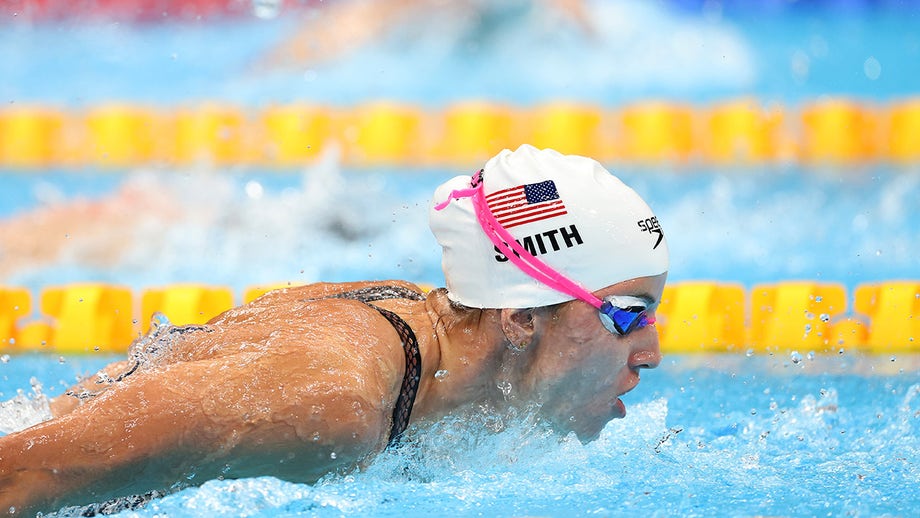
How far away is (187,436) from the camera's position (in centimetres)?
180

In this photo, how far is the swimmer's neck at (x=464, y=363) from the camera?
2.21 meters

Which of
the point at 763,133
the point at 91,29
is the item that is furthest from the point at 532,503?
the point at 91,29

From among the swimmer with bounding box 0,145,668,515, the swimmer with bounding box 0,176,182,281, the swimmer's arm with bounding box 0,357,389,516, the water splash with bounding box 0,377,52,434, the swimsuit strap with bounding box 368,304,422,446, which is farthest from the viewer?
the swimmer with bounding box 0,176,182,281

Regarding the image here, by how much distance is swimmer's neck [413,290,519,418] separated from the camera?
7.25ft

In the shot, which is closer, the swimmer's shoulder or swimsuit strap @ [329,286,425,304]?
swimsuit strap @ [329,286,425,304]

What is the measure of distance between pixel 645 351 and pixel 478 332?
327 mm

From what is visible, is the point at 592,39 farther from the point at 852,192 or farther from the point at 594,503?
the point at 594,503

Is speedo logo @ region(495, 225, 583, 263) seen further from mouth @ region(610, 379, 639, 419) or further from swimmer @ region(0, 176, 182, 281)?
swimmer @ region(0, 176, 182, 281)

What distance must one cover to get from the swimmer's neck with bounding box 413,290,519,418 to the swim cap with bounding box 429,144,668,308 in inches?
2.0

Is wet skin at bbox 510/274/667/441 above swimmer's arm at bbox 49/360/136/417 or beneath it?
above

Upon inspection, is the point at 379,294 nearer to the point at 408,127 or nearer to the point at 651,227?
the point at 651,227

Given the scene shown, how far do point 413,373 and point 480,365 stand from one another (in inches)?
6.0

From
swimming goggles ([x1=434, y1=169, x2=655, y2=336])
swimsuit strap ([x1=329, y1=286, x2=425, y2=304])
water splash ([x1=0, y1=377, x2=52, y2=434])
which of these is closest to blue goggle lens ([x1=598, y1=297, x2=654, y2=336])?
swimming goggles ([x1=434, y1=169, x2=655, y2=336])

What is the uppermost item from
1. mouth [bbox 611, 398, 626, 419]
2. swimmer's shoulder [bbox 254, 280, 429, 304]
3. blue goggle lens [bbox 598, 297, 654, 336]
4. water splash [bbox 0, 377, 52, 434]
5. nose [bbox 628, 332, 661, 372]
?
blue goggle lens [bbox 598, 297, 654, 336]
